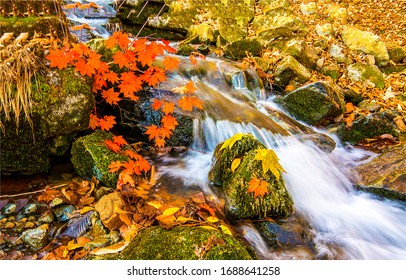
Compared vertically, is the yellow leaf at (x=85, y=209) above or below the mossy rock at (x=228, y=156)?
below

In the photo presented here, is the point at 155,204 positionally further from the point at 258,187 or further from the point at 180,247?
the point at 258,187

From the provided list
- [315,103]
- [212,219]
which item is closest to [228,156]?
[212,219]

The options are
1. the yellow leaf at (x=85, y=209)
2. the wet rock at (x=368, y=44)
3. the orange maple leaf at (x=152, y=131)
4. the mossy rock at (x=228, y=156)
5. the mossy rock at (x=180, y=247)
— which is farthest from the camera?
the wet rock at (x=368, y=44)

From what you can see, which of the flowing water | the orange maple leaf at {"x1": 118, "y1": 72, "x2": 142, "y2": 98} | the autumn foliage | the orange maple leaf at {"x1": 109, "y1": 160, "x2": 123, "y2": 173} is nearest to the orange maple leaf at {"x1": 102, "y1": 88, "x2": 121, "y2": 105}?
the autumn foliage

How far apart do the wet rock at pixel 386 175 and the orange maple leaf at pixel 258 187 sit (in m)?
1.56

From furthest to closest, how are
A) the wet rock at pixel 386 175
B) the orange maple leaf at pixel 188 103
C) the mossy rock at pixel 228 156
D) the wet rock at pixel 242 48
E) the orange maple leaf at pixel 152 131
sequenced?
the wet rock at pixel 242 48 < the orange maple leaf at pixel 188 103 < the orange maple leaf at pixel 152 131 < the wet rock at pixel 386 175 < the mossy rock at pixel 228 156

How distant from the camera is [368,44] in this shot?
652cm

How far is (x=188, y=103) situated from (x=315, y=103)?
92.3 inches

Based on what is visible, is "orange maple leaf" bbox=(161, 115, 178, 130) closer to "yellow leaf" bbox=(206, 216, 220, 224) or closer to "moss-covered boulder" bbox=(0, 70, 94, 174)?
"moss-covered boulder" bbox=(0, 70, 94, 174)

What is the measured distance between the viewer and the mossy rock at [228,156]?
305cm

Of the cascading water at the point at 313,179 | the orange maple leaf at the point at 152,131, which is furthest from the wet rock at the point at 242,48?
the orange maple leaf at the point at 152,131

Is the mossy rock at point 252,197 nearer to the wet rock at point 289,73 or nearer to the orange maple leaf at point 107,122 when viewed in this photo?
the orange maple leaf at point 107,122

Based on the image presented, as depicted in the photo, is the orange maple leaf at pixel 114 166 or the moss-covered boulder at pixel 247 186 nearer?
the moss-covered boulder at pixel 247 186
